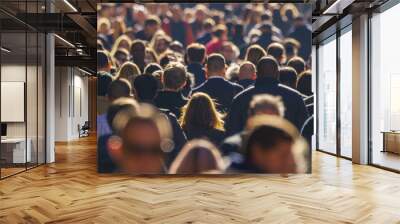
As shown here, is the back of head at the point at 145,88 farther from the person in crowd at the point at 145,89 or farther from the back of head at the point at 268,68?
the back of head at the point at 268,68

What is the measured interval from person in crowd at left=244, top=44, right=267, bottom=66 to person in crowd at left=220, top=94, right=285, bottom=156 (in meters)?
0.63

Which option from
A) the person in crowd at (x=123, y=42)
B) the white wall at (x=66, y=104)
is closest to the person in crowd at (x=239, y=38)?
the person in crowd at (x=123, y=42)

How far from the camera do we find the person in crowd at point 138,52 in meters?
6.57

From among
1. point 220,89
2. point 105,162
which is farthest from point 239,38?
point 105,162

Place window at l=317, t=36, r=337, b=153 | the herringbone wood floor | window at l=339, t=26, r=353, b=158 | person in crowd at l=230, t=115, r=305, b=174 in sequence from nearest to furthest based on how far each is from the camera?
the herringbone wood floor < person in crowd at l=230, t=115, r=305, b=174 < window at l=339, t=26, r=353, b=158 < window at l=317, t=36, r=337, b=153

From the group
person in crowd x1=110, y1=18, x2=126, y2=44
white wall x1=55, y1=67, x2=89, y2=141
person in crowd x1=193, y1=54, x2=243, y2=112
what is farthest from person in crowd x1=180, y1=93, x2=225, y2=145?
white wall x1=55, y1=67, x2=89, y2=141

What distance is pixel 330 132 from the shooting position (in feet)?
34.0

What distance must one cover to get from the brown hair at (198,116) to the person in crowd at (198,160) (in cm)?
30

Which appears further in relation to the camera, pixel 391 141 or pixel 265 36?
pixel 391 141

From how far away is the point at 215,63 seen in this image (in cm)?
659

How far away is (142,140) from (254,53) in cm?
243

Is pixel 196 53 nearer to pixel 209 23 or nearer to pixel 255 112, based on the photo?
pixel 209 23

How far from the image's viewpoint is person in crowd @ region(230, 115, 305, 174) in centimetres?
649

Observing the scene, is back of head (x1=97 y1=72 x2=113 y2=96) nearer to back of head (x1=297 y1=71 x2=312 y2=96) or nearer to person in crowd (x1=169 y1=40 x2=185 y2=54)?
person in crowd (x1=169 y1=40 x2=185 y2=54)
